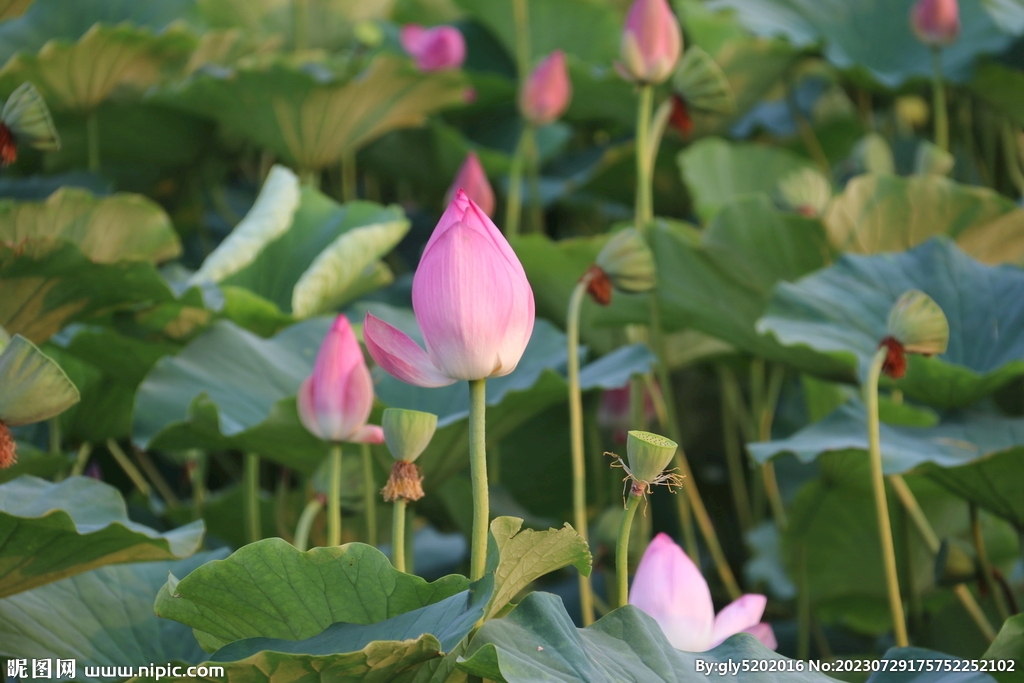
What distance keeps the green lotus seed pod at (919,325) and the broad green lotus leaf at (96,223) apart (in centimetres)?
64

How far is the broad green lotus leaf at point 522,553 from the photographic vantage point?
0.50 m

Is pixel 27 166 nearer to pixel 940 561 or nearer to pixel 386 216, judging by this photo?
pixel 386 216

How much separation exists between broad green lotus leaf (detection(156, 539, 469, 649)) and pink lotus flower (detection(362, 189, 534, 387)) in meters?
0.13

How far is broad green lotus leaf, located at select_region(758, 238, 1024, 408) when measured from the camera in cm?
91

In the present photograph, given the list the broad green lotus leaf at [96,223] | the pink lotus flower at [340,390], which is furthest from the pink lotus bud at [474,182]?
the pink lotus flower at [340,390]

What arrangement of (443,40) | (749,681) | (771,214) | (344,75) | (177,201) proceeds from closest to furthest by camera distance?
(749,681)
(771,214)
(344,75)
(443,40)
(177,201)

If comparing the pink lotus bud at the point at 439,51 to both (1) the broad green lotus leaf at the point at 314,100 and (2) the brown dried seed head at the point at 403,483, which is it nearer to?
(1) the broad green lotus leaf at the point at 314,100

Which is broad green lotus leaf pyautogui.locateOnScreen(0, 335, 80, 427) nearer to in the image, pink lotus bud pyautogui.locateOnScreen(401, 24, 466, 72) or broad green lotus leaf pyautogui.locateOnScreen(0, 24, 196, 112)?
broad green lotus leaf pyautogui.locateOnScreen(0, 24, 196, 112)

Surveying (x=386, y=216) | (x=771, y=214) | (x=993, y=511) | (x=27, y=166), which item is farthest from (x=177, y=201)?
(x=993, y=511)

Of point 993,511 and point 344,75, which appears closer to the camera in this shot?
point 993,511

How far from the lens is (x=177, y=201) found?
5.12 feet

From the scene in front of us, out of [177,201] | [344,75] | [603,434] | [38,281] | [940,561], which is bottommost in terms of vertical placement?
[603,434]

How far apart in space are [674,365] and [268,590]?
0.82 metres

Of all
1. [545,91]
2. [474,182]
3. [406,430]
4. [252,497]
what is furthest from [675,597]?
[545,91]
